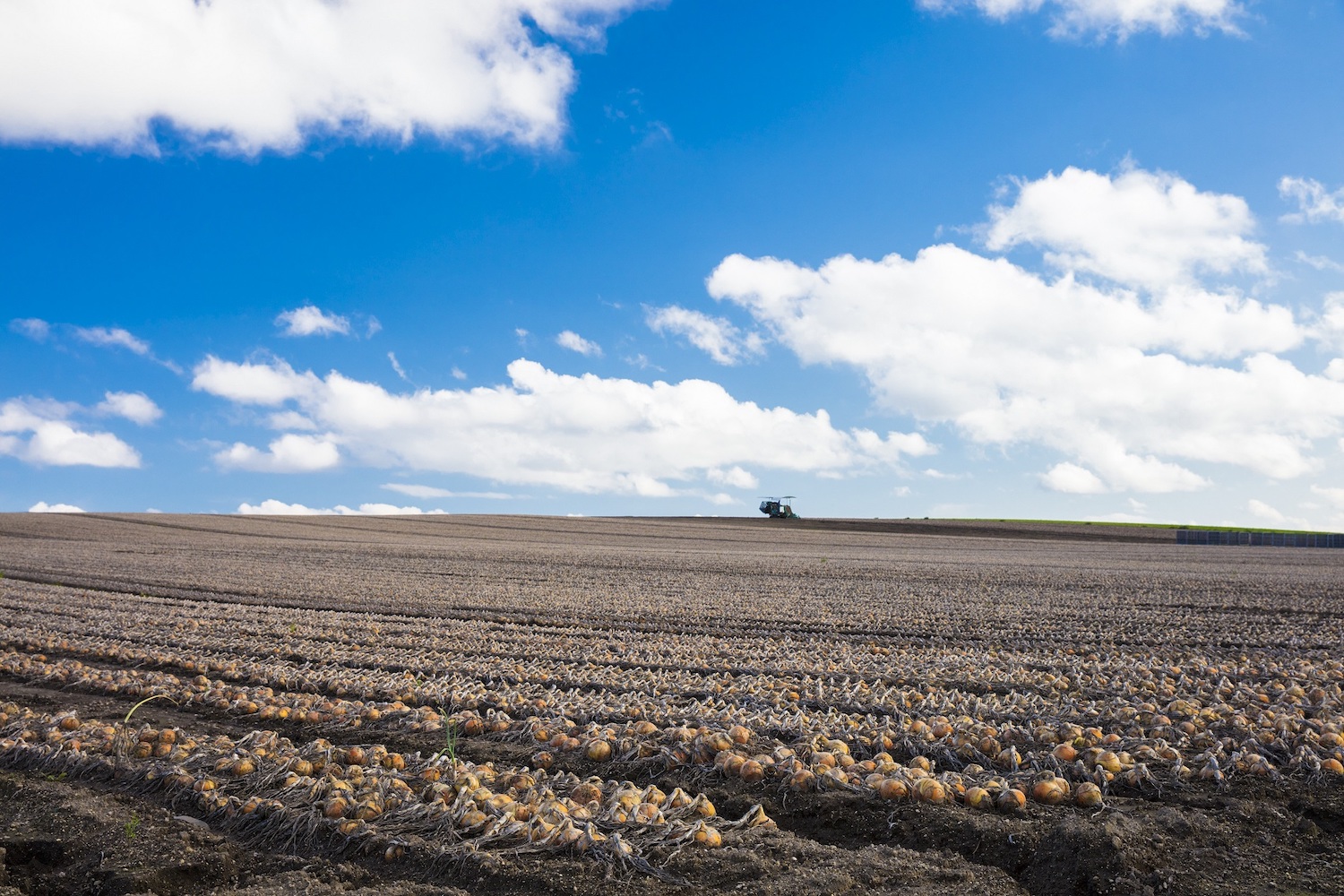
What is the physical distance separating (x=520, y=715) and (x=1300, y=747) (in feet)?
16.0

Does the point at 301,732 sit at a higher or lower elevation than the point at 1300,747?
lower

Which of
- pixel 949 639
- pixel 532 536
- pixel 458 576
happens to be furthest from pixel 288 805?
pixel 532 536

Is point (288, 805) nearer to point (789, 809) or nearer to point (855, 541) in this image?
point (789, 809)

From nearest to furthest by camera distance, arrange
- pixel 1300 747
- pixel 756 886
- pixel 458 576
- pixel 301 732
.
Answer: pixel 756 886 < pixel 1300 747 < pixel 301 732 < pixel 458 576

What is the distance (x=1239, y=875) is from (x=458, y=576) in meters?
17.4

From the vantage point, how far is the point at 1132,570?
2156 centimetres

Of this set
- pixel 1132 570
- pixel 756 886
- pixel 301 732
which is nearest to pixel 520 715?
pixel 301 732

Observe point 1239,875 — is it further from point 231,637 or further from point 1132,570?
point 1132,570

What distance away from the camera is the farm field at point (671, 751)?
12.0 ft

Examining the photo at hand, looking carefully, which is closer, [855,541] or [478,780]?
[478,780]

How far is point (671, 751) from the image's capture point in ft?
16.3

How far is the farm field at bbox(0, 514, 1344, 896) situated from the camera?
3670 mm

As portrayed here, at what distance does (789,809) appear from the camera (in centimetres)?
426

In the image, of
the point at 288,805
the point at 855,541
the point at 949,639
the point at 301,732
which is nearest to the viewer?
the point at 288,805
